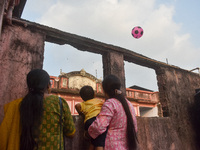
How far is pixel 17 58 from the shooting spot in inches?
109

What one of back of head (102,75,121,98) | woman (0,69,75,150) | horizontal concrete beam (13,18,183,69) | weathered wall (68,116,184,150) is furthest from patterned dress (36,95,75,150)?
horizontal concrete beam (13,18,183,69)

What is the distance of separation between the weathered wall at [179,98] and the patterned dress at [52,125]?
3306mm

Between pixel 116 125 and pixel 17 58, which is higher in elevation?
pixel 17 58

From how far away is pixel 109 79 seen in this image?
79.6 inches

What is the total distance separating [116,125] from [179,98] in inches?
141

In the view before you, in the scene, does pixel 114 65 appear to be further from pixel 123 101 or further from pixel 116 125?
pixel 116 125

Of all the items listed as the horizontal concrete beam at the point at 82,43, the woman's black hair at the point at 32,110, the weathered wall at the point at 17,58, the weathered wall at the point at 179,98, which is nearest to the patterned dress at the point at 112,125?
the woman's black hair at the point at 32,110

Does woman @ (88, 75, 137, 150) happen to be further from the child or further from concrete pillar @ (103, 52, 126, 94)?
concrete pillar @ (103, 52, 126, 94)

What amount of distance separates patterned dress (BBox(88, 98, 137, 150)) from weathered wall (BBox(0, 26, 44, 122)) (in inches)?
58.6

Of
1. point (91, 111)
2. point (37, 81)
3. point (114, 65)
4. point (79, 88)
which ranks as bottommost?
point (91, 111)

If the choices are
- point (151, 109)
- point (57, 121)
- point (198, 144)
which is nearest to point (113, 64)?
point (57, 121)

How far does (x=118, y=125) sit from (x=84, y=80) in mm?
12549

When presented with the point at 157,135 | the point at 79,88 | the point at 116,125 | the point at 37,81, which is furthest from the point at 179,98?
the point at 79,88

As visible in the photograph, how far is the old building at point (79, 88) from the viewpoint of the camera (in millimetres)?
12180
